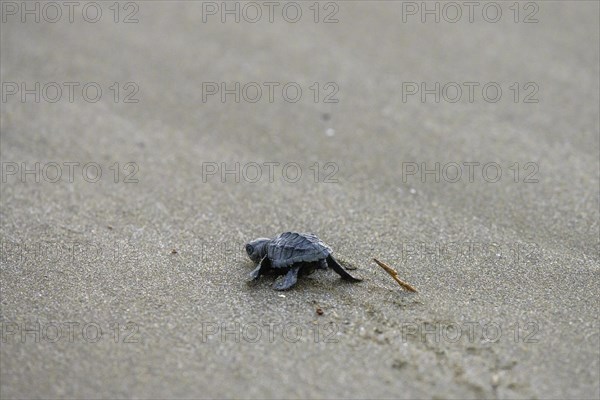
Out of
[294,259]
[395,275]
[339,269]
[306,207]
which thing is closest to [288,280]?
[294,259]

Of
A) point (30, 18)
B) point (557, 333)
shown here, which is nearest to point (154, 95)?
point (30, 18)

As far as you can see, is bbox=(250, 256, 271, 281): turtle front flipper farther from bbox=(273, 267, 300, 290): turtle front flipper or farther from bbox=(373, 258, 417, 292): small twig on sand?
bbox=(373, 258, 417, 292): small twig on sand

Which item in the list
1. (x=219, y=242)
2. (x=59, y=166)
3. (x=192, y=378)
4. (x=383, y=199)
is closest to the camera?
(x=192, y=378)

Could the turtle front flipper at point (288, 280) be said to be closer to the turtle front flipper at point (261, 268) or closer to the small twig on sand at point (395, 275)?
the turtle front flipper at point (261, 268)

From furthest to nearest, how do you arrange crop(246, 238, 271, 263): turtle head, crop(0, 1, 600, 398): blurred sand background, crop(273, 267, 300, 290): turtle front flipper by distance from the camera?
crop(246, 238, 271, 263): turtle head < crop(273, 267, 300, 290): turtle front flipper < crop(0, 1, 600, 398): blurred sand background

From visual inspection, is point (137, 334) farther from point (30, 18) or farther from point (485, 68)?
point (30, 18)

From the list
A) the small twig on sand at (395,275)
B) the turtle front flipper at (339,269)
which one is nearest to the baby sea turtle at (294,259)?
the turtle front flipper at (339,269)

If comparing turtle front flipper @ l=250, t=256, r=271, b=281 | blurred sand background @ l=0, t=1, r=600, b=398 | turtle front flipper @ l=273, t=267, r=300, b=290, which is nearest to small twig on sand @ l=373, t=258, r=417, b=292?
blurred sand background @ l=0, t=1, r=600, b=398
